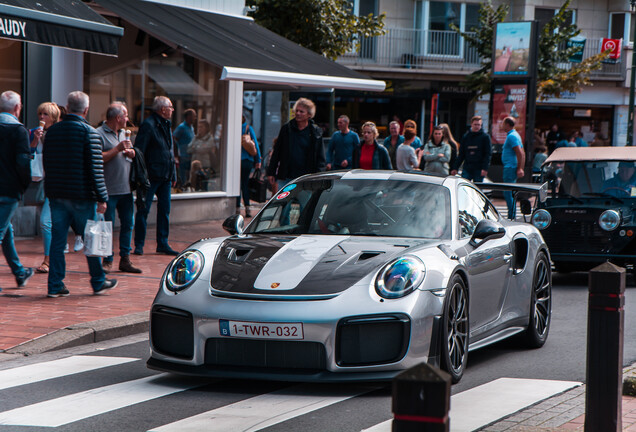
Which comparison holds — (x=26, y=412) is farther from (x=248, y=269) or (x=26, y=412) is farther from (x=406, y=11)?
(x=406, y=11)

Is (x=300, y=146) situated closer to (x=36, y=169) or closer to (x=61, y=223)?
(x=36, y=169)

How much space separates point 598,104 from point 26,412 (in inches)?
1512

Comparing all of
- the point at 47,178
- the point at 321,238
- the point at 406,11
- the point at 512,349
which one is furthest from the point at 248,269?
the point at 406,11

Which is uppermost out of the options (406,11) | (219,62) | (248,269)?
(406,11)

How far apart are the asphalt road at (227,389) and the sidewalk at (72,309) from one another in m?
0.15

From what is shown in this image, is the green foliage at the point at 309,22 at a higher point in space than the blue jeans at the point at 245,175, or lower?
higher

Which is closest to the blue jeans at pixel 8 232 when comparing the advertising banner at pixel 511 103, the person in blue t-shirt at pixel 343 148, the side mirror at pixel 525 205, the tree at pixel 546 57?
the side mirror at pixel 525 205

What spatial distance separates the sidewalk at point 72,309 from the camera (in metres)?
7.31

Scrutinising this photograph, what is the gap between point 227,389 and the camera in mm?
5895

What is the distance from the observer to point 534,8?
39.8 meters

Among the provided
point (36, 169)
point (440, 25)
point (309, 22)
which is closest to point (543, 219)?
point (36, 169)

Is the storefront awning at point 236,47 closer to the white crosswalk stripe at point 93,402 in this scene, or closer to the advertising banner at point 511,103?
the white crosswalk stripe at point 93,402

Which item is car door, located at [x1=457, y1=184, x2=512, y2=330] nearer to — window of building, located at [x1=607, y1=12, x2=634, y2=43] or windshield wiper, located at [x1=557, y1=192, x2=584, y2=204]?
windshield wiper, located at [x1=557, y1=192, x2=584, y2=204]

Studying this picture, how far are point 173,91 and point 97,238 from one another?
795 centimetres
